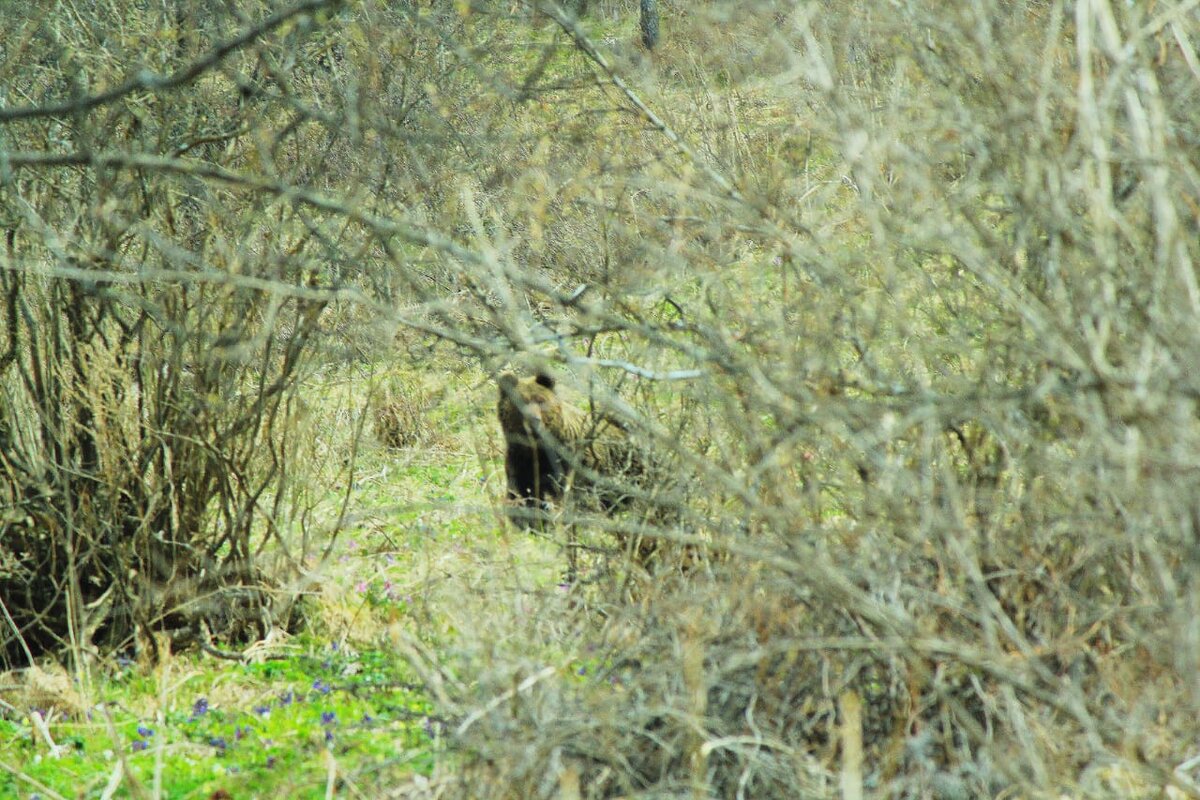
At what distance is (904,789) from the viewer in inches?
132

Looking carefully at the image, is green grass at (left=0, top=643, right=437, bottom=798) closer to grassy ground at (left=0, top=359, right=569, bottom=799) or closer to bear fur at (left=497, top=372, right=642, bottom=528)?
grassy ground at (left=0, top=359, right=569, bottom=799)

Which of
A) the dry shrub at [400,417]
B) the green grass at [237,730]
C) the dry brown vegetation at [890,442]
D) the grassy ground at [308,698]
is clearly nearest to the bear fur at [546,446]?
the grassy ground at [308,698]

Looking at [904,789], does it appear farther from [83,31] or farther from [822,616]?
[83,31]

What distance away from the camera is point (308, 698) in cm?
538

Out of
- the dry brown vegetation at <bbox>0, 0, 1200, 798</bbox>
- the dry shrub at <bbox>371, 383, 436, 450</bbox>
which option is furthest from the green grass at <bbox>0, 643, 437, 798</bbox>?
the dry shrub at <bbox>371, 383, 436, 450</bbox>

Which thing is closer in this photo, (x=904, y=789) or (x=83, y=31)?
(x=904, y=789)

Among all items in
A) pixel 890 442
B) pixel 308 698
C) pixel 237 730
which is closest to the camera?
pixel 890 442

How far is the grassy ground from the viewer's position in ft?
13.7

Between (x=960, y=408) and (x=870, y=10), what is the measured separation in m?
1.29

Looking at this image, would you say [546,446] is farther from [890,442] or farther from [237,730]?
[890,442]

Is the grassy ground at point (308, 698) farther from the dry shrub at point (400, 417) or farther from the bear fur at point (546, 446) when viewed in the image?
the dry shrub at point (400, 417)

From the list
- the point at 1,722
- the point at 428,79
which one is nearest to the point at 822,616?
the point at 1,722

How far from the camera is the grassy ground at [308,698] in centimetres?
418

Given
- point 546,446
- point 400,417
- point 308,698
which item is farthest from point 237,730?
point 400,417
